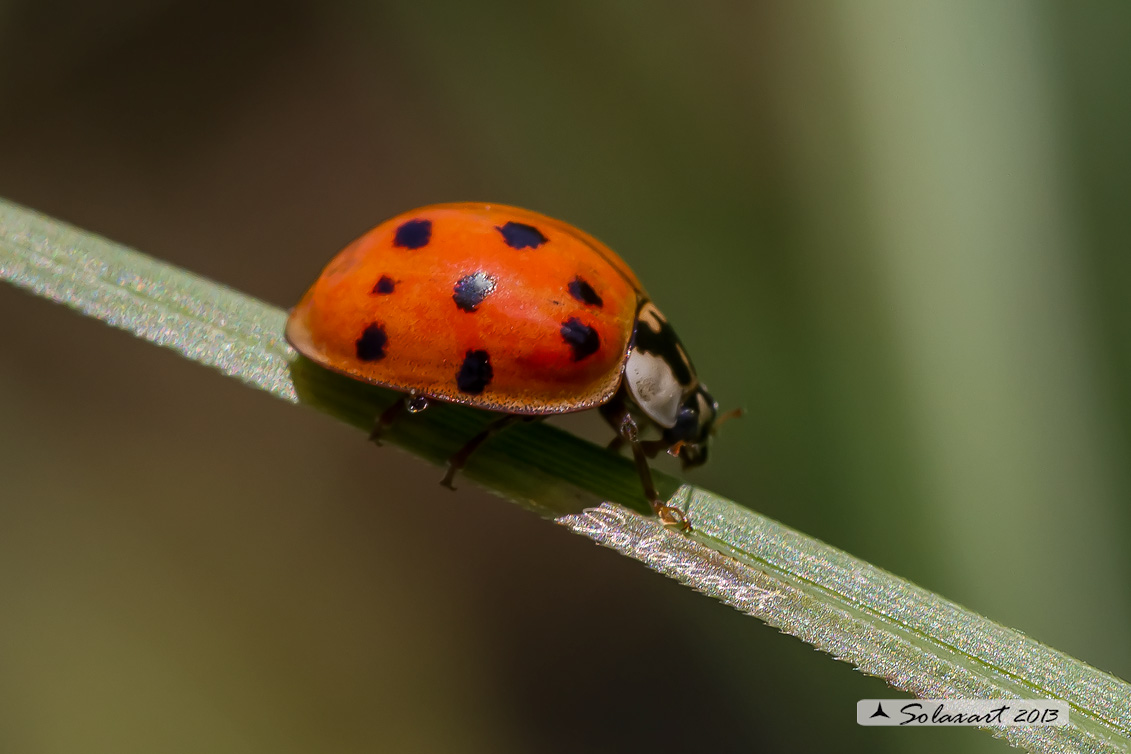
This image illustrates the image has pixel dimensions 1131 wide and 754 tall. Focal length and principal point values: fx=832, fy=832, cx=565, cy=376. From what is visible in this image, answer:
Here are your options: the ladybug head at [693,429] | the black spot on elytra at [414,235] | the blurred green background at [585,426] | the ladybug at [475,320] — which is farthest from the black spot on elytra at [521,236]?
the blurred green background at [585,426]

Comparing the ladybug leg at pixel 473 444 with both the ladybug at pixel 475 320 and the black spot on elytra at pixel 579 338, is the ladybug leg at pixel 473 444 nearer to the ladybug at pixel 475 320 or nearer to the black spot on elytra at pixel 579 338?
the ladybug at pixel 475 320

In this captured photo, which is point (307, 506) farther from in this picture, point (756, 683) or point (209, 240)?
point (756, 683)

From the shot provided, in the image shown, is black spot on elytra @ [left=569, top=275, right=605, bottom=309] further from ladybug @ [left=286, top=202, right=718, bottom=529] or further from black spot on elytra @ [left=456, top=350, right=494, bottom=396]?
black spot on elytra @ [left=456, top=350, right=494, bottom=396]

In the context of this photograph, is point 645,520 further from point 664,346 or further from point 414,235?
point 414,235

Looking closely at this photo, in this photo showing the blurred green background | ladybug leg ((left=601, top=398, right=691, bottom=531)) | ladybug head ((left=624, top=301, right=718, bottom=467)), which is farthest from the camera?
A: the blurred green background

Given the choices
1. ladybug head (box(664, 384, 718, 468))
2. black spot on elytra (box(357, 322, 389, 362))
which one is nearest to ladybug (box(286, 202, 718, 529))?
black spot on elytra (box(357, 322, 389, 362))

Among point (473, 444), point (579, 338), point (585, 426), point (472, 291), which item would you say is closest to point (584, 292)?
point (579, 338)

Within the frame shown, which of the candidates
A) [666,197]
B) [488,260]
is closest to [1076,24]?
[666,197]
